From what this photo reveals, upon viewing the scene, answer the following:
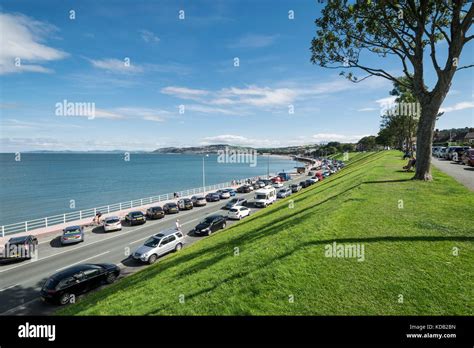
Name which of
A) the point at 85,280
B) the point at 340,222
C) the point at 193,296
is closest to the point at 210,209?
the point at 85,280

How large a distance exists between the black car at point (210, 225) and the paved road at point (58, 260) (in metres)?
0.85

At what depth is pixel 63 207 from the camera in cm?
5141

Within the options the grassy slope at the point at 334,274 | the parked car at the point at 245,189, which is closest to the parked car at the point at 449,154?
the parked car at the point at 245,189

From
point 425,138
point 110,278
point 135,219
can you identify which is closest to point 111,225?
point 135,219

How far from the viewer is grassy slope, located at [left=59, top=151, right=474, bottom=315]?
582 centimetres

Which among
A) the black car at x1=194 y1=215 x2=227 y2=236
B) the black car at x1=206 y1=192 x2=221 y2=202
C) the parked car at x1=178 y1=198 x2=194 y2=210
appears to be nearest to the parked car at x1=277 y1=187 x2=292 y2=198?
the black car at x1=206 y1=192 x2=221 y2=202

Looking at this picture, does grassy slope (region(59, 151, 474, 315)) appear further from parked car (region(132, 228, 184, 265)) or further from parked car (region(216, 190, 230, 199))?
parked car (region(216, 190, 230, 199))

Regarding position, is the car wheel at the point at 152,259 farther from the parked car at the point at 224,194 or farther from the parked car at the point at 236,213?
the parked car at the point at 224,194

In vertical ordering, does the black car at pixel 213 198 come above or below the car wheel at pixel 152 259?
above

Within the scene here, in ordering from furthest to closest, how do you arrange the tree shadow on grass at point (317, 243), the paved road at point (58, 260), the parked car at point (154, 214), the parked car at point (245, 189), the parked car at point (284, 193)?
the parked car at point (245, 189), the parked car at point (284, 193), the parked car at point (154, 214), the paved road at point (58, 260), the tree shadow on grass at point (317, 243)

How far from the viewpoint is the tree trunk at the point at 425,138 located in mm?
17031

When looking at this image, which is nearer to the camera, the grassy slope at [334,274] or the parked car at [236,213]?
the grassy slope at [334,274]

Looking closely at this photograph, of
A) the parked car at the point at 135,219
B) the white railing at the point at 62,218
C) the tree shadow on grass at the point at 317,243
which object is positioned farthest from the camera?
the parked car at the point at 135,219

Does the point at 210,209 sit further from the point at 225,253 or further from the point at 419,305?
the point at 419,305
